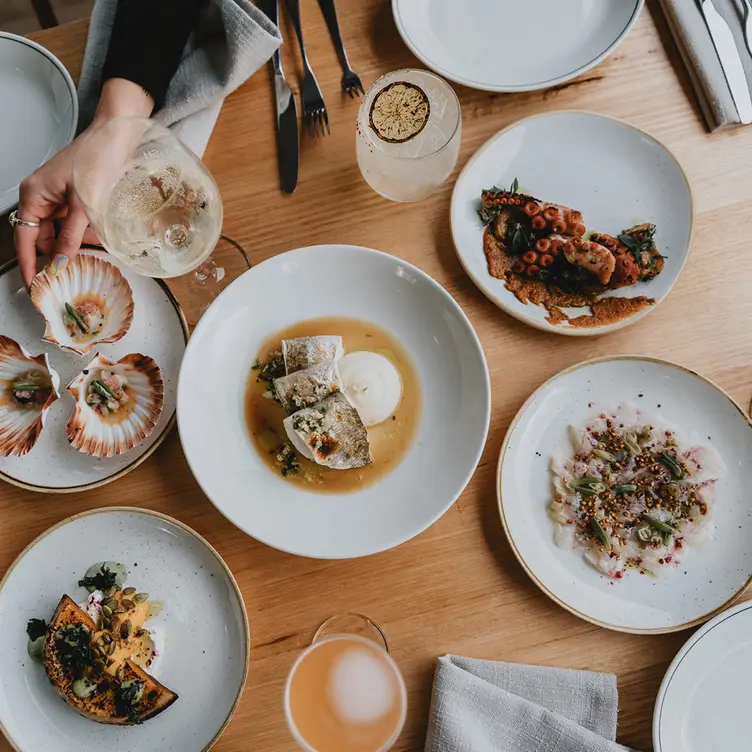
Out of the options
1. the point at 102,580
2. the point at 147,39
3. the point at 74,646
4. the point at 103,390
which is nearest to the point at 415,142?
the point at 147,39

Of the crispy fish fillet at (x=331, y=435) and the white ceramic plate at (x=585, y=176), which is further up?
the white ceramic plate at (x=585, y=176)

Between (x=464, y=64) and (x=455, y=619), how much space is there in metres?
1.37

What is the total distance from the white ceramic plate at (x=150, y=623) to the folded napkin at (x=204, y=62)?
3.08 ft

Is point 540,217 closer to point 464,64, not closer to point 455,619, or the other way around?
point 464,64

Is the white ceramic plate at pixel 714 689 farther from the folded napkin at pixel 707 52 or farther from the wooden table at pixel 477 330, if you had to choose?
the folded napkin at pixel 707 52

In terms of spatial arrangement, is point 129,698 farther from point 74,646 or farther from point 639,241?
point 639,241

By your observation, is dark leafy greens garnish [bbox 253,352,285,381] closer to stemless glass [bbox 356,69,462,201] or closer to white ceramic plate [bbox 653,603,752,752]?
stemless glass [bbox 356,69,462,201]

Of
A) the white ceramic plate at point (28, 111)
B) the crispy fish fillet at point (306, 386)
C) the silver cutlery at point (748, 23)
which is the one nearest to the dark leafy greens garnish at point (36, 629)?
the crispy fish fillet at point (306, 386)

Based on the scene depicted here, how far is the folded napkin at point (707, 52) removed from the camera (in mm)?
1774

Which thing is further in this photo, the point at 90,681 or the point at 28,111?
the point at 28,111

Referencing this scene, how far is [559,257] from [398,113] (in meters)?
0.51

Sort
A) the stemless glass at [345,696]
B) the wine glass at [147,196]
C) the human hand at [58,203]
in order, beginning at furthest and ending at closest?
the human hand at [58,203]
the stemless glass at [345,696]
the wine glass at [147,196]

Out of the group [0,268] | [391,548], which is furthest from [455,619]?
[0,268]

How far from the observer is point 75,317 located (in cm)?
164
